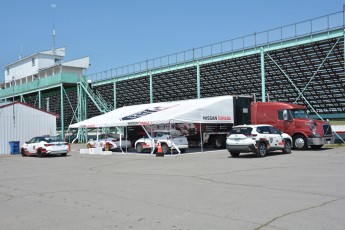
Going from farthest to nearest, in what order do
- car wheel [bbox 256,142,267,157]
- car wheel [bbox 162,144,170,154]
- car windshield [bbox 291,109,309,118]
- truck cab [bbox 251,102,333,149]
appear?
car wheel [bbox 162,144,170,154] < car windshield [bbox 291,109,309,118] < truck cab [bbox 251,102,333,149] < car wheel [bbox 256,142,267,157]

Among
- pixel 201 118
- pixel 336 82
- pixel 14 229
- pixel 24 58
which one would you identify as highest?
pixel 24 58

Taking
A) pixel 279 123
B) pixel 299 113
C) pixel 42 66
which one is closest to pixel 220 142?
pixel 279 123

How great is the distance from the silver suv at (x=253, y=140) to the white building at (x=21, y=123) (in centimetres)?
2035

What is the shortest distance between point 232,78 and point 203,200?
109ft

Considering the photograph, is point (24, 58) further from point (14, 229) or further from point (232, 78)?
point (14, 229)

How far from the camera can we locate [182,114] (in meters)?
24.0

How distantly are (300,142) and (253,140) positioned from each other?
17.8 ft

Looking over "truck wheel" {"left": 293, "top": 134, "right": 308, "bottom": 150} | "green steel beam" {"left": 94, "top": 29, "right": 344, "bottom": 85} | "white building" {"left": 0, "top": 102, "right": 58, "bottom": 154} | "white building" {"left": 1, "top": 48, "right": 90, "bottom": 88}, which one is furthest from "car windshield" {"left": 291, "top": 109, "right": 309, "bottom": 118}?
"white building" {"left": 1, "top": 48, "right": 90, "bottom": 88}

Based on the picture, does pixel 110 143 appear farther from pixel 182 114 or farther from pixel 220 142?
pixel 220 142

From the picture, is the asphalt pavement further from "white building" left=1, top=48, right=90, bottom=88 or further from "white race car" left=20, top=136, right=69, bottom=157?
"white building" left=1, top=48, right=90, bottom=88

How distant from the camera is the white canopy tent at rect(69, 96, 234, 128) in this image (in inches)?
954

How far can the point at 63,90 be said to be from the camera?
5334cm

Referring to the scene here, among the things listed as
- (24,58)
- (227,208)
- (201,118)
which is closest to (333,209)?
(227,208)

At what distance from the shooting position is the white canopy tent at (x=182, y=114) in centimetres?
2423
